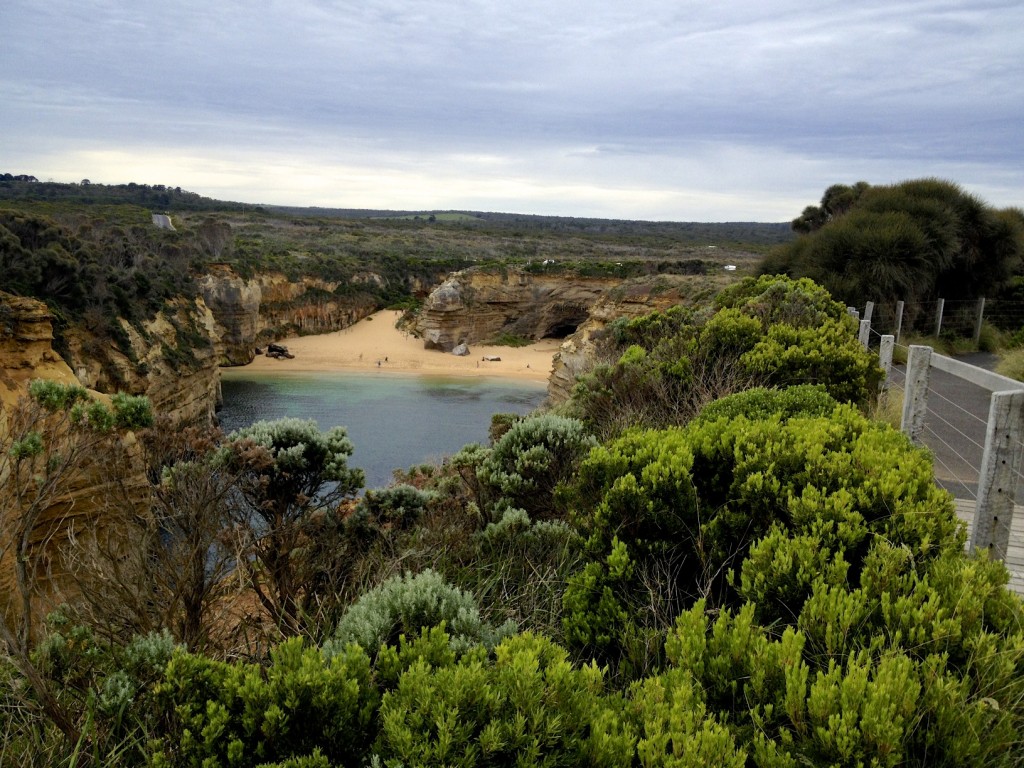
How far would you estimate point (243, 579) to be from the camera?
4281 mm

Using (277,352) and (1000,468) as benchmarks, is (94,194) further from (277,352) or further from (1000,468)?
(1000,468)

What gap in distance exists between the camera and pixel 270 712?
2168 mm

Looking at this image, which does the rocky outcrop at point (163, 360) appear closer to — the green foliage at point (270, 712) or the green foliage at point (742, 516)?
the green foliage at point (742, 516)

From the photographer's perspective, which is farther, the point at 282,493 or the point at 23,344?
the point at 23,344

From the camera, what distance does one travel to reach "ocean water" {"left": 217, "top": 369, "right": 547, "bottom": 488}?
24.5 meters

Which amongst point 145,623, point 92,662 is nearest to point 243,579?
point 145,623

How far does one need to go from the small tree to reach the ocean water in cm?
1414

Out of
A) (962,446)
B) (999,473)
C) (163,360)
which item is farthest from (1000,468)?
(163,360)

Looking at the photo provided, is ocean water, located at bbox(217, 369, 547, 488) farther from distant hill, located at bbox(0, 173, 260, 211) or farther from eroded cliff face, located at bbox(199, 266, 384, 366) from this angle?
distant hill, located at bbox(0, 173, 260, 211)

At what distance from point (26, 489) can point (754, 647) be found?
3973 mm

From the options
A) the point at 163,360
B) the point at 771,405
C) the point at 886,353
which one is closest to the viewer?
the point at 771,405

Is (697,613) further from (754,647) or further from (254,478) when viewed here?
(254,478)

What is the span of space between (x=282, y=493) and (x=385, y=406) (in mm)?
26475

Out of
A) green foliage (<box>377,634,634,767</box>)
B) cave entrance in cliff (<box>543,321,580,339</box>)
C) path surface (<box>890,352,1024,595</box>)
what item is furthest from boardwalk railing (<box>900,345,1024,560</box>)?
cave entrance in cliff (<box>543,321,580,339</box>)
